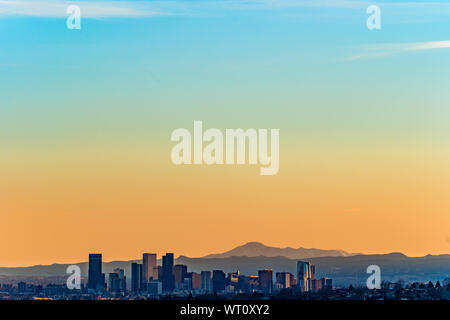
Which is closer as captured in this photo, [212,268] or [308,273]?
[212,268]

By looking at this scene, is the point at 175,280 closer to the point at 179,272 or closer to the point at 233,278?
the point at 179,272

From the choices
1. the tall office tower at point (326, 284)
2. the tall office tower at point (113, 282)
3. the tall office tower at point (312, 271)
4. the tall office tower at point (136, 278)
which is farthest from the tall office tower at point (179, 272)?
the tall office tower at point (326, 284)

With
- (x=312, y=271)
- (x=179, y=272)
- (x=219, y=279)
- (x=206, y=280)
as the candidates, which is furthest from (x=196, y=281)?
(x=312, y=271)

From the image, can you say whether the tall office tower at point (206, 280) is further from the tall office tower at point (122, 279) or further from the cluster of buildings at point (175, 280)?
the tall office tower at point (122, 279)

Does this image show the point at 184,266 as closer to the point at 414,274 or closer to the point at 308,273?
the point at 308,273
